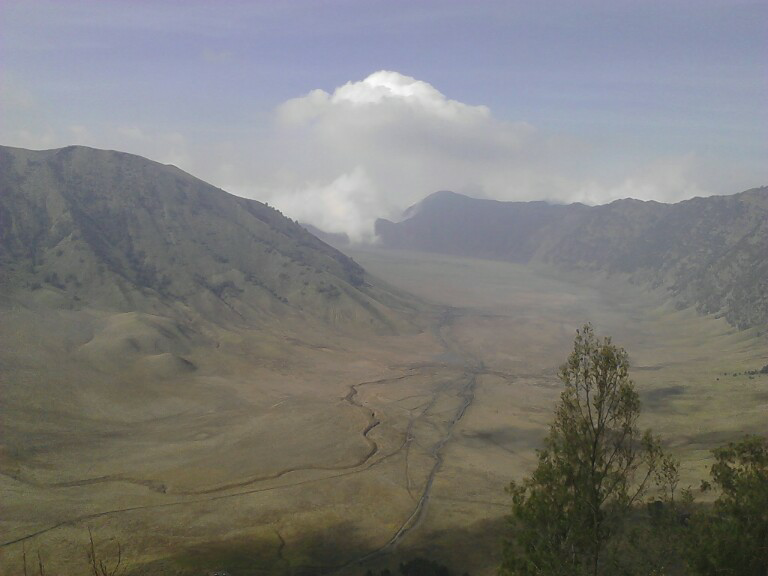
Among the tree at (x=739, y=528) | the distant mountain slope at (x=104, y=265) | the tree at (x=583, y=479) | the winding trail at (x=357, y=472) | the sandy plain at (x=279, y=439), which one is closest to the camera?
the tree at (x=583, y=479)

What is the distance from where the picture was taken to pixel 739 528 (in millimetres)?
23750

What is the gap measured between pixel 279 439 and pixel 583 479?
80127 millimetres

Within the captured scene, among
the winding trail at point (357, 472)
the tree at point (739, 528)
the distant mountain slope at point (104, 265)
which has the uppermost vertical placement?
the distant mountain slope at point (104, 265)

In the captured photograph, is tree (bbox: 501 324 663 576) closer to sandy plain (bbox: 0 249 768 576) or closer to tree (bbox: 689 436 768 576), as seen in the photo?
tree (bbox: 689 436 768 576)

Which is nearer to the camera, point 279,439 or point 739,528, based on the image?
point 739,528

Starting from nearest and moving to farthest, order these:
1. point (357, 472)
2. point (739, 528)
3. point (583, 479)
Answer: point (583, 479) → point (739, 528) → point (357, 472)

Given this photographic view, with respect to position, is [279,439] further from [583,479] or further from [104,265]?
[104,265]

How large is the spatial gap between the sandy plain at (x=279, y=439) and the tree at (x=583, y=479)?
36.4 m

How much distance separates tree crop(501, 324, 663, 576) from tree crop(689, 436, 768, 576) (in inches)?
149

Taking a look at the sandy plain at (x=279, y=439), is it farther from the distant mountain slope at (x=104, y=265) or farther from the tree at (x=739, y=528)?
the tree at (x=739, y=528)

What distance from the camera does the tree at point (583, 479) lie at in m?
22.5

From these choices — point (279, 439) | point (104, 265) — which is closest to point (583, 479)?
point (279, 439)

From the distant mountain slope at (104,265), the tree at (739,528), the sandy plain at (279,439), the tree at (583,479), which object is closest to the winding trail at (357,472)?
the sandy plain at (279,439)

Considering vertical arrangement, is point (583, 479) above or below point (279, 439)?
above
